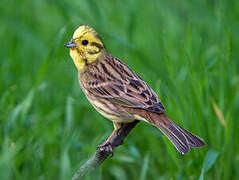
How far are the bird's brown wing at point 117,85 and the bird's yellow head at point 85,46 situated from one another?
13 centimetres

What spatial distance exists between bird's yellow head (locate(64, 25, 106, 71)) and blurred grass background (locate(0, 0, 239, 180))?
0.41m

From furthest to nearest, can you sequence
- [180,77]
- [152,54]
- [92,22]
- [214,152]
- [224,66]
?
[152,54], [92,22], [180,77], [224,66], [214,152]

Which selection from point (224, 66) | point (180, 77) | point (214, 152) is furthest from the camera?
point (180, 77)

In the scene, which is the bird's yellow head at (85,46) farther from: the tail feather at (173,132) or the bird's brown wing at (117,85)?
the tail feather at (173,132)

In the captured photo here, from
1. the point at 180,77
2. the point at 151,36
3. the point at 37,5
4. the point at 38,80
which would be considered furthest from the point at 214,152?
the point at 37,5

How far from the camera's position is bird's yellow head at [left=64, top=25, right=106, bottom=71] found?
13.5 ft

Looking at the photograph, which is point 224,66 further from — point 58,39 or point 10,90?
point 10,90

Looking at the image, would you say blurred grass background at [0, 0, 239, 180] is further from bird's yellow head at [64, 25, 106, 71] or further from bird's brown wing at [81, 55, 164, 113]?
bird's yellow head at [64, 25, 106, 71]

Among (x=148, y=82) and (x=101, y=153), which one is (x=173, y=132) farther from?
(x=148, y=82)

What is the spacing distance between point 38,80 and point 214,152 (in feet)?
6.18

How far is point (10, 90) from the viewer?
4.73 meters

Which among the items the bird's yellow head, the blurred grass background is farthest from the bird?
the blurred grass background

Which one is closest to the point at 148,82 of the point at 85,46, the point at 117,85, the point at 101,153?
the point at 117,85

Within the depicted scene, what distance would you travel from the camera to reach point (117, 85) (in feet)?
14.4
